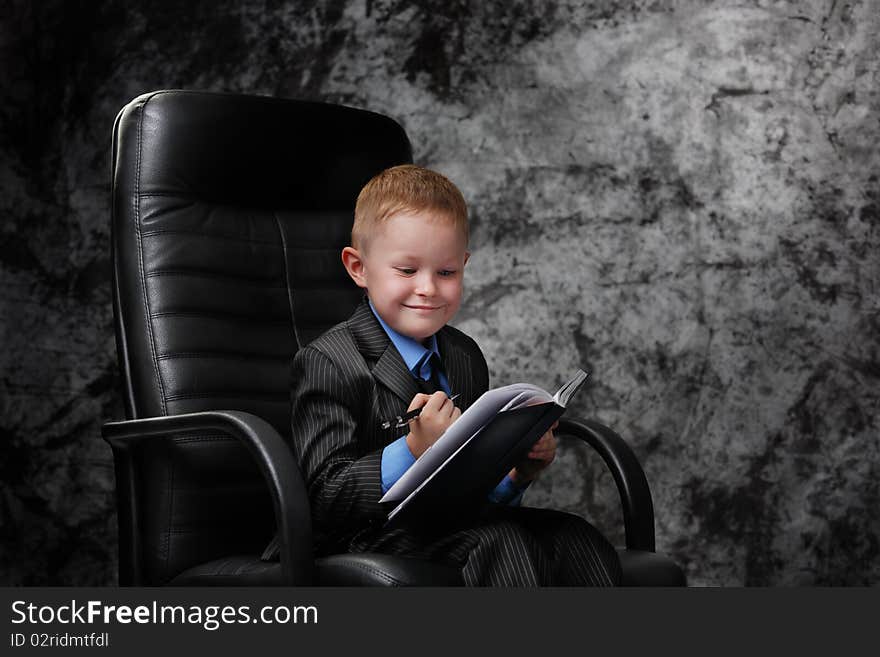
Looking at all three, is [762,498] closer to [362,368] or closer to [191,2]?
[362,368]

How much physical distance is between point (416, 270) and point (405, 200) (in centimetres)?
9

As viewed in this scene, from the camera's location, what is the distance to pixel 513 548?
113 cm

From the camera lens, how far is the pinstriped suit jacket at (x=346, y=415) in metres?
1.23

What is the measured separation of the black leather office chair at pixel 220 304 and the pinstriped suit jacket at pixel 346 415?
0.07 meters

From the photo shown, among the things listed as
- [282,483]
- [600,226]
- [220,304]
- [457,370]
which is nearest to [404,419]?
[282,483]

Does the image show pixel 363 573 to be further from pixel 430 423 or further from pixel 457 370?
pixel 457 370

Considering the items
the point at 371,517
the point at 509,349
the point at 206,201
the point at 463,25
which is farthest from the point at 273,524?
the point at 463,25

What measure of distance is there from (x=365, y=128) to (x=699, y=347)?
1.05 m

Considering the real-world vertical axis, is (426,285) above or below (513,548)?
above

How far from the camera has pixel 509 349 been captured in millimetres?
2412

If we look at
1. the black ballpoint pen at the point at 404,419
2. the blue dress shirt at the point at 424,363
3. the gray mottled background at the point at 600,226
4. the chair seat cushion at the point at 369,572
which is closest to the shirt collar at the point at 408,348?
the blue dress shirt at the point at 424,363

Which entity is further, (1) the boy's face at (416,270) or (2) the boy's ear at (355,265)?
(2) the boy's ear at (355,265)

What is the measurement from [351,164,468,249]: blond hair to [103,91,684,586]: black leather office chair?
217 mm

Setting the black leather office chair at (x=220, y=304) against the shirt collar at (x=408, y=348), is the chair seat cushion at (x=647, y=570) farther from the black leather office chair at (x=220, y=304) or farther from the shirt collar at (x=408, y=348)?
the shirt collar at (x=408, y=348)
